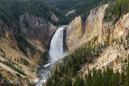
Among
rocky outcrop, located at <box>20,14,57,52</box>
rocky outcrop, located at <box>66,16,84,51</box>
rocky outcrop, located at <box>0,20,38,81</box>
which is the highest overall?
rocky outcrop, located at <box>20,14,57,52</box>

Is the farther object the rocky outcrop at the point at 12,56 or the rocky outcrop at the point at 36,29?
the rocky outcrop at the point at 36,29

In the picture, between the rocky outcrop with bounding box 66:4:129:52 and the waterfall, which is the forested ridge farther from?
the waterfall

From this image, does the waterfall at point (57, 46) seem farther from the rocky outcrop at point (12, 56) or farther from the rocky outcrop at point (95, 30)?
the rocky outcrop at point (12, 56)

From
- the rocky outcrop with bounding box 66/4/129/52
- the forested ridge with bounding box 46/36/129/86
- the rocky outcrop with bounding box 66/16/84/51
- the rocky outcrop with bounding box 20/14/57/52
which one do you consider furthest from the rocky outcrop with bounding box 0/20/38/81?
the rocky outcrop with bounding box 66/4/129/52

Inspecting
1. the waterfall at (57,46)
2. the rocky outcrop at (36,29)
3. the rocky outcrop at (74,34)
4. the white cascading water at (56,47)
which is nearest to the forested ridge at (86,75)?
the rocky outcrop at (74,34)

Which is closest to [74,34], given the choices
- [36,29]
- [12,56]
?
[36,29]

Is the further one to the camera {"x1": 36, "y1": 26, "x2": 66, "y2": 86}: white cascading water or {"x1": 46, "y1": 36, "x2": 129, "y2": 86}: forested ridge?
{"x1": 36, "y1": 26, "x2": 66, "y2": 86}: white cascading water
